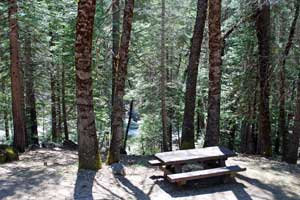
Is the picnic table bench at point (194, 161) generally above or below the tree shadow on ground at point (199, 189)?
above

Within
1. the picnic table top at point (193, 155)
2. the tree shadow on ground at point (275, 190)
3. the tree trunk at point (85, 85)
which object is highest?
the tree trunk at point (85, 85)

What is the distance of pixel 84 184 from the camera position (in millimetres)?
6793

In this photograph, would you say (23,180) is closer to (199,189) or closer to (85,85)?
(85,85)

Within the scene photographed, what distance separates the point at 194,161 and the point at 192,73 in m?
4.29

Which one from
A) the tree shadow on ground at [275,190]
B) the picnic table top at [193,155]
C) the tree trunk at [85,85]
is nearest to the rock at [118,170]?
the tree trunk at [85,85]

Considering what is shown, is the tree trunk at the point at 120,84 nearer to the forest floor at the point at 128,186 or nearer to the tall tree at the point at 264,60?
the forest floor at the point at 128,186

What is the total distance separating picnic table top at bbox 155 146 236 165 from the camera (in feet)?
22.9

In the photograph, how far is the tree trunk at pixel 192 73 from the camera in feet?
34.3

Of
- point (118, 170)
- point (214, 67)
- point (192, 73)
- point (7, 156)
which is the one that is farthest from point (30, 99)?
point (214, 67)

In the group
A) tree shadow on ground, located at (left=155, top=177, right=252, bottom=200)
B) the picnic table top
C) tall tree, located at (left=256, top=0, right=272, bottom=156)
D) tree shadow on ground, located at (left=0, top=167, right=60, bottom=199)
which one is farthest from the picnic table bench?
tall tree, located at (left=256, top=0, right=272, bottom=156)

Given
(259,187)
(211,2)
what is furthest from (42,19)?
(259,187)

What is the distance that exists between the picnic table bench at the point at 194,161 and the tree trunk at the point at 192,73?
3092 mm

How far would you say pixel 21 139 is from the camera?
13.6 meters

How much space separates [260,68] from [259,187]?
19.6 feet
